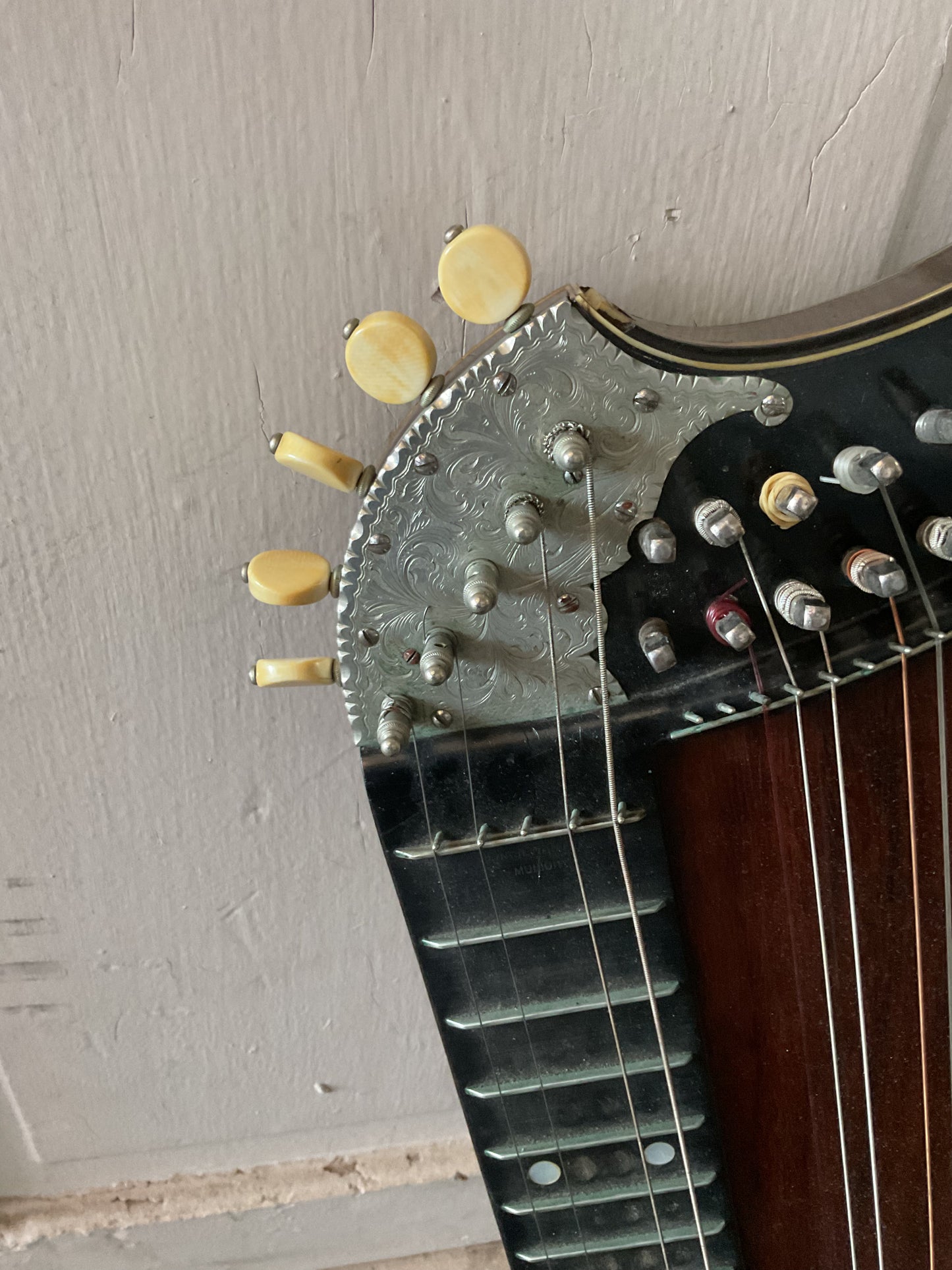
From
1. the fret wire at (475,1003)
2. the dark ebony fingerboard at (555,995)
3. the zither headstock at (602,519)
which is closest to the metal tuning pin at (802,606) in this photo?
the zither headstock at (602,519)

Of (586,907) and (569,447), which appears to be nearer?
(569,447)

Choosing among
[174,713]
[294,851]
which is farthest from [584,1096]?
[174,713]

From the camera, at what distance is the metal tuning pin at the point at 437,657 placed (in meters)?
0.45

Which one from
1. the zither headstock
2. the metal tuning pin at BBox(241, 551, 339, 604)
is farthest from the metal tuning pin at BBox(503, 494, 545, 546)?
the metal tuning pin at BBox(241, 551, 339, 604)

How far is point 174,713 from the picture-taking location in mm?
633

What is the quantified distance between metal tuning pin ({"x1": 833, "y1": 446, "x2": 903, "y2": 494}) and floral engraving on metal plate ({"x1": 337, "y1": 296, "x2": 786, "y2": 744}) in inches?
2.1

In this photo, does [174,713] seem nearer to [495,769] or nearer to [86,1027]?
[495,769]

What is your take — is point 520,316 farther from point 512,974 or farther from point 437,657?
point 512,974

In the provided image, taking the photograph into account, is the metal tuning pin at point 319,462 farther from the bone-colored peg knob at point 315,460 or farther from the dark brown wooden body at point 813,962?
the dark brown wooden body at point 813,962

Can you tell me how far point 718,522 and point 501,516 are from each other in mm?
109

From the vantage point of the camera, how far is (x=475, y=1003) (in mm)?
559

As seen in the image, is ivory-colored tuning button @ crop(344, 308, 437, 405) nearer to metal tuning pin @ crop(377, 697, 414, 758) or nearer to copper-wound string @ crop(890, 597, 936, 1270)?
metal tuning pin @ crop(377, 697, 414, 758)

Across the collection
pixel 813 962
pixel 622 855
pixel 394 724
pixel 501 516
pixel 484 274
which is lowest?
pixel 813 962

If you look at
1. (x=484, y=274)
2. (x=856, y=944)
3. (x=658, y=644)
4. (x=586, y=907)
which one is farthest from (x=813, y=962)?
(x=484, y=274)
